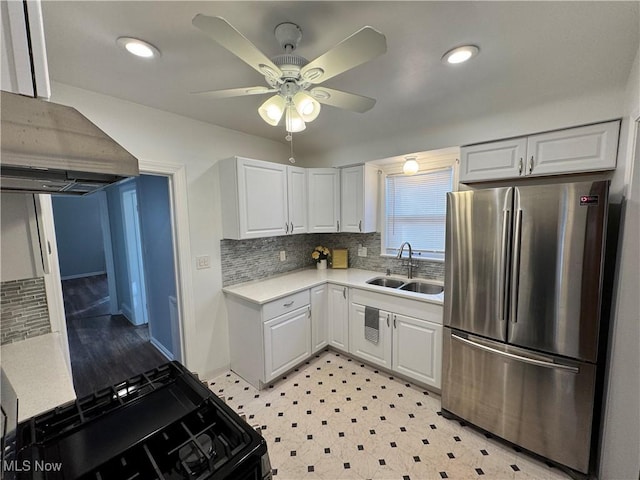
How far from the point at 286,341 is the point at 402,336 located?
3.54ft

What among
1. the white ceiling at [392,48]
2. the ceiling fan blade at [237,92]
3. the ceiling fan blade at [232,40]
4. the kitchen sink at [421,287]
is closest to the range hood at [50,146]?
the ceiling fan blade at [232,40]

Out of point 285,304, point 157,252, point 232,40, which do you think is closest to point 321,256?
point 285,304

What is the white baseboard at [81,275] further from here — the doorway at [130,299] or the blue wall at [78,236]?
the doorway at [130,299]

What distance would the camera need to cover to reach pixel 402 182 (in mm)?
3037

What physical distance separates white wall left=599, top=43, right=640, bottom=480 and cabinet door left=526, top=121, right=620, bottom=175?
110 millimetres

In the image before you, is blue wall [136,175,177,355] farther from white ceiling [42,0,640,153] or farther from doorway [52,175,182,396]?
white ceiling [42,0,640,153]

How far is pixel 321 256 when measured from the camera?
3490 mm

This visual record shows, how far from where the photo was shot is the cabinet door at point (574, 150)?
5.34 feet

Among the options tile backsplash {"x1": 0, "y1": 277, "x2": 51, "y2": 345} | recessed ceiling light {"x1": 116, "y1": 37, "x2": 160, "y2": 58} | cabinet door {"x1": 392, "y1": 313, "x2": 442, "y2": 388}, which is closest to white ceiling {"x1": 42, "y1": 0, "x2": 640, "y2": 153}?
recessed ceiling light {"x1": 116, "y1": 37, "x2": 160, "y2": 58}

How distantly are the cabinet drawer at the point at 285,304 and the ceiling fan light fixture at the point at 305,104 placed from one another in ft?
5.25

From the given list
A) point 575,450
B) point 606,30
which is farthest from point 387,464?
point 606,30

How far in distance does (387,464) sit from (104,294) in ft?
19.8

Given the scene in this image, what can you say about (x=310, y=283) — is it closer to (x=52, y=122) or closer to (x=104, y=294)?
(x=52, y=122)

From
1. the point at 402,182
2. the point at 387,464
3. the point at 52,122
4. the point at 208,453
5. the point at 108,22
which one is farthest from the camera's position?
the point at 402,182
